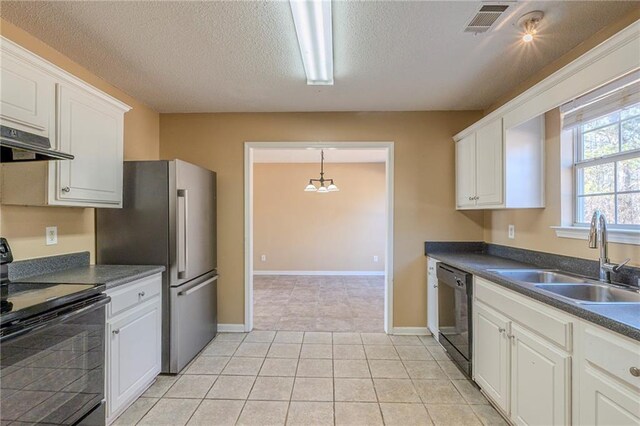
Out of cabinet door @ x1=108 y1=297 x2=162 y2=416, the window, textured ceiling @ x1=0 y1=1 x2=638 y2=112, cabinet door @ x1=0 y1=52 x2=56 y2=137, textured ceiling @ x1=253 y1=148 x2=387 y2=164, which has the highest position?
textured ceiling @ x1=0 y1=1 x2=638 y2=112

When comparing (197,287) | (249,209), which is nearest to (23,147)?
(197,287)

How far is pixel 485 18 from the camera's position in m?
1.80

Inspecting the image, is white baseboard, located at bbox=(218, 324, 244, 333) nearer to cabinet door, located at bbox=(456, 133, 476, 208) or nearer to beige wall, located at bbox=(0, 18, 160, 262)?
beige wall, located at bbox=(0, 18, 160, 262)

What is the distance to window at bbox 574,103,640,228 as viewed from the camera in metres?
1.86

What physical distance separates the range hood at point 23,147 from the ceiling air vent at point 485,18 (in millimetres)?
2483

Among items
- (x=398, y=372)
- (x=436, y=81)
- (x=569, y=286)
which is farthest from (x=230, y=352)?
(x=436, y=81)

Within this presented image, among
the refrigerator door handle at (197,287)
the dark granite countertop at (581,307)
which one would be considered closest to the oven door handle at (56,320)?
the refrigerator door handle at (197,287)

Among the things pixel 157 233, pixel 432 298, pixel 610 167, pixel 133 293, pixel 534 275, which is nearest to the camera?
pixel 610 167

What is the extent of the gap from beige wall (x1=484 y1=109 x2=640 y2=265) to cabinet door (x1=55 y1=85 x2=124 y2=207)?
3348 mm

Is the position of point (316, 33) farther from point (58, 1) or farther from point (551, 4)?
point (58, 1)

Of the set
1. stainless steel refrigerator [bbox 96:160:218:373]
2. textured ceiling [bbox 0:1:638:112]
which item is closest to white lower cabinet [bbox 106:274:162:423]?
stainless steel refrigerator [bbox 96:160:218:373]

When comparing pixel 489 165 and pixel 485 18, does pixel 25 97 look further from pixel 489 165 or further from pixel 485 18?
pixel 489 165

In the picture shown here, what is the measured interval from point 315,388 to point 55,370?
163cm

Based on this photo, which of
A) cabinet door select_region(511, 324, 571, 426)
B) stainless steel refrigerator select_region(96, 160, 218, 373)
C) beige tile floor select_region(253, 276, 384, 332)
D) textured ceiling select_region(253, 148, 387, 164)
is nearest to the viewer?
cabinet door select_region(511, 324, 571, 426)
